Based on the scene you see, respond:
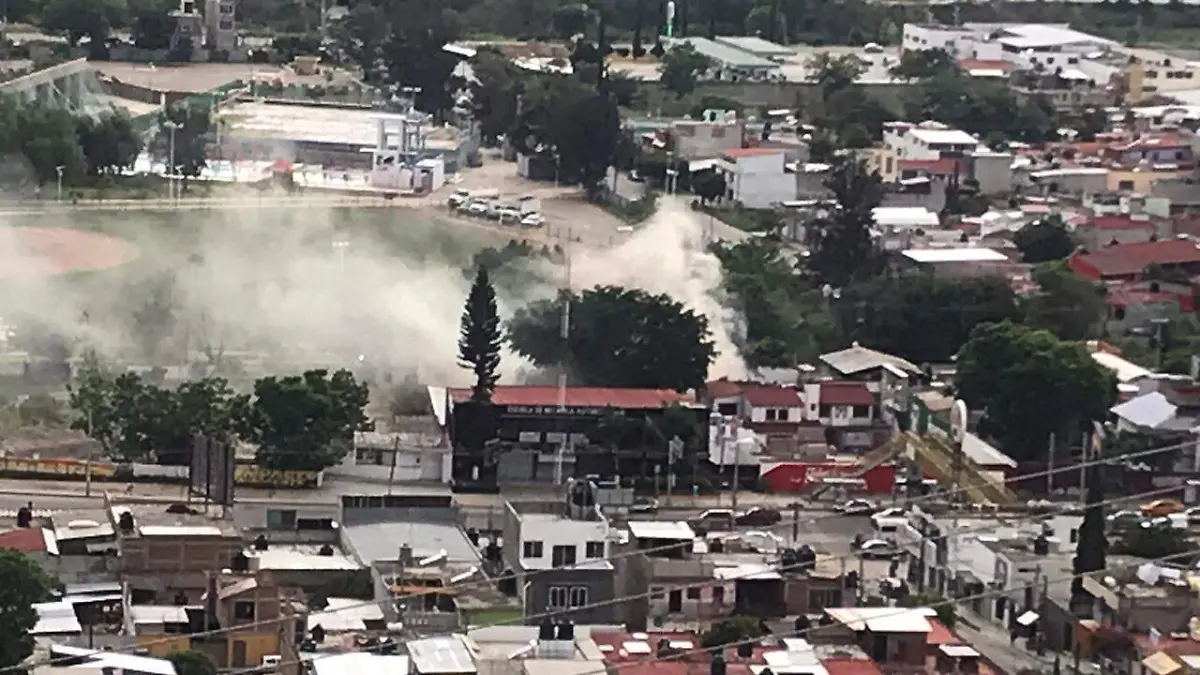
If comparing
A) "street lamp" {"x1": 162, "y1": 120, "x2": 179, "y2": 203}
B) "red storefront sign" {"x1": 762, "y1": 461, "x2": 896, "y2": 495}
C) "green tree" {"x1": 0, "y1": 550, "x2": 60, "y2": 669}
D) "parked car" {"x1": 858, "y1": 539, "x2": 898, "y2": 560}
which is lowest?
"street lamp" {"x1": 162, "y1": 120, "x2": 179, "y2": 203}

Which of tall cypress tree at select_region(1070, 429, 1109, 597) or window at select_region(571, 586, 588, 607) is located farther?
tall cypress tree at select_region(1070, 429, 1109, 597)

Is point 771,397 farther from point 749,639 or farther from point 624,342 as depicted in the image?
point 749,639

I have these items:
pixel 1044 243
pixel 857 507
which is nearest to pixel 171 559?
pixel 857 507

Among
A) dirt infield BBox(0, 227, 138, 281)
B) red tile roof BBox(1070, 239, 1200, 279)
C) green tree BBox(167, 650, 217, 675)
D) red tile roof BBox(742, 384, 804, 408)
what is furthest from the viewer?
red tile roof BBox(1070, 239, 1200, 279)

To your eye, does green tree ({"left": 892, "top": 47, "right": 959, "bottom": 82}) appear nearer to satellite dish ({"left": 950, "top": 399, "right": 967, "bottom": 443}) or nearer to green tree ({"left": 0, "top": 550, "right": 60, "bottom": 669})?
satellite dish ({"left": 950, "top": 399, "right": 967, "bottom": 443})

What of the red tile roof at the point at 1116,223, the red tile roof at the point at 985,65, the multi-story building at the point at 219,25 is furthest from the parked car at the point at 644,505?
the red tile roof at the point at 985,65

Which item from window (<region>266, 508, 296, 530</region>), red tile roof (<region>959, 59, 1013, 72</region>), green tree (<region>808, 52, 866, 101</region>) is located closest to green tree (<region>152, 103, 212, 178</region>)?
green tree (<region>808, 52, 866, 101</region>)
